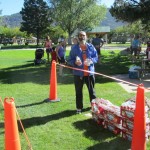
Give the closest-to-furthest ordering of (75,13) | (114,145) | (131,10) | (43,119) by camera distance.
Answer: (114,145) → (43,119) → (131,10) → (75,13)

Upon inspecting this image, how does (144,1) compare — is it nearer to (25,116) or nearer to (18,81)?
(18,81)

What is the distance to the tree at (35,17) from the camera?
68000 millimetres

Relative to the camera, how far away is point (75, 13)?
222 feet

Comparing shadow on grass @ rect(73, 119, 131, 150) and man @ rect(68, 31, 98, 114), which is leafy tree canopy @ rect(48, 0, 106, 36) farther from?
shadow on grass @ rect(73, 119, 131, 150)

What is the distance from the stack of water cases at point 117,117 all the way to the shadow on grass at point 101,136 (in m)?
0.10

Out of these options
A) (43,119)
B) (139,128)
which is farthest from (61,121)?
(139,128)

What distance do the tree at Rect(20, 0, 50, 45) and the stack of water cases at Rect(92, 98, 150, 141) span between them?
61242 mm

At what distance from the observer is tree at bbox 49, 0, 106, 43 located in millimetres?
66938

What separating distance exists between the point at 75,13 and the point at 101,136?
206ft

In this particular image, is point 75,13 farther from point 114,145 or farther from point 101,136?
point 114,145

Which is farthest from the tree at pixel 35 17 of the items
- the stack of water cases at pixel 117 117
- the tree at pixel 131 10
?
the stack of water cases at pixel 117 117

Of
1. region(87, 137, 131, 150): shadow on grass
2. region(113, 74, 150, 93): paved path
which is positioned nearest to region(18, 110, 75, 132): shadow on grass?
region(87, 137, 131, 150): shadow on grass

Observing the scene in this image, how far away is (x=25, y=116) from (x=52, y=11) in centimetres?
6186

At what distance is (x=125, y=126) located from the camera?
6.22 m
